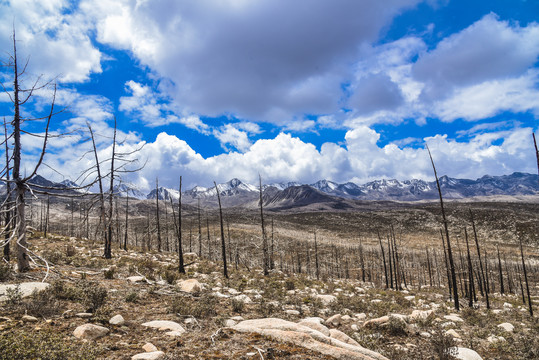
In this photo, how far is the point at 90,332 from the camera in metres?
5.32

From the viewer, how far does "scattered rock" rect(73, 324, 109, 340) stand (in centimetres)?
519

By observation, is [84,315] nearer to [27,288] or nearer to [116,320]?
[116,320]

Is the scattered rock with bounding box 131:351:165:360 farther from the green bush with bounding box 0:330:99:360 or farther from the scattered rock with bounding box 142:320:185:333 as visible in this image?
the scattered rock with bounding box 142:320:185:333

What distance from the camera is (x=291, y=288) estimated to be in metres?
18.3

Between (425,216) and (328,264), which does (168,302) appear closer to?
(328,264)

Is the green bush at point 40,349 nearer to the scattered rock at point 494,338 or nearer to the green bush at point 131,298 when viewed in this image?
the green bush at point 131,298

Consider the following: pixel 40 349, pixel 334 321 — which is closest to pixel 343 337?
pixel 334 321

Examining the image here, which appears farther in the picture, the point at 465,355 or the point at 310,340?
the point at 465,355

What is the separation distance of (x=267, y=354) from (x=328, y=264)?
67957mm

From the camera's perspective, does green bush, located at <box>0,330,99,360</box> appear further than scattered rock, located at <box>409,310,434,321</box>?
No

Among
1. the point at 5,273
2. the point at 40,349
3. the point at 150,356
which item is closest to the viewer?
the point at 40,349

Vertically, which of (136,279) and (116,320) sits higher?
(116,320)

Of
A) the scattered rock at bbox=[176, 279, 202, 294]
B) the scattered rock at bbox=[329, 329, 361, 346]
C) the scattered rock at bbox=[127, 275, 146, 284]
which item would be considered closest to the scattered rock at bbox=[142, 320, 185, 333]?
the scattered rock at bbox=[329, 329, 361, 346]

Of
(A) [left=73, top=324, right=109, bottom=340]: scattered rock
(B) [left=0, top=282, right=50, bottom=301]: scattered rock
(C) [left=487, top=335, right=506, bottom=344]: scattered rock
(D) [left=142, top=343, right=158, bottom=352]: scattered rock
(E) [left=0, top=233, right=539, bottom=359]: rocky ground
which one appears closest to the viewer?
(E) [left=0, top=233, right=539, bottom=359]: rocky ground
